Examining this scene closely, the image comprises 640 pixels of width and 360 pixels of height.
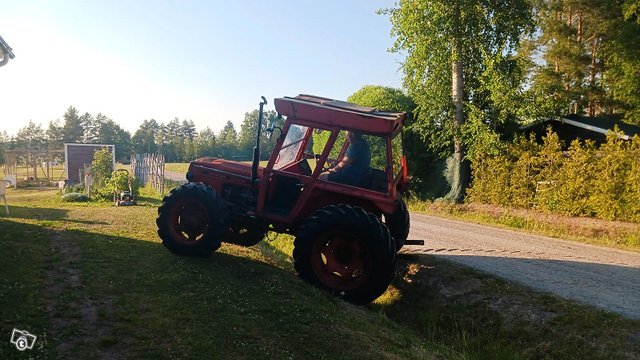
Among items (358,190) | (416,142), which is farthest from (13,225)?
(416,142)

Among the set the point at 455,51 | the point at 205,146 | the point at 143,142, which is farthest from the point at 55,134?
the point at 455,51

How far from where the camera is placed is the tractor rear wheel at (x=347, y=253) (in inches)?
219

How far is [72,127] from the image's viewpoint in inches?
3492

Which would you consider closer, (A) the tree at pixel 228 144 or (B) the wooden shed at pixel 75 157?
(B) the wooden shed at pixel 75 157

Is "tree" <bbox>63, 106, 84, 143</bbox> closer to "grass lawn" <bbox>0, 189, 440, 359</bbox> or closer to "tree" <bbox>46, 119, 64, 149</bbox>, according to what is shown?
"tree" <bbox>46, 119, 64, 149</bbox>

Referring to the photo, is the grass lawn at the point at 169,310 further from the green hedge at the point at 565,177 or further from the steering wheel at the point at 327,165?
the green hedge at the point at 565,177

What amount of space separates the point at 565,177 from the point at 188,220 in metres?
12.0

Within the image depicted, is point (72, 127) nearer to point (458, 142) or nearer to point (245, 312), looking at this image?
point (458, 142)

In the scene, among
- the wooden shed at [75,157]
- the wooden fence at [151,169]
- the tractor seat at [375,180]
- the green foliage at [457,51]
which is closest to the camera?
the tractor seat at [375,180]

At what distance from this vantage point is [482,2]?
697 inches

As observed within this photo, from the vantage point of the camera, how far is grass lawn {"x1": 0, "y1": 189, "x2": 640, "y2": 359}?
3676 mm

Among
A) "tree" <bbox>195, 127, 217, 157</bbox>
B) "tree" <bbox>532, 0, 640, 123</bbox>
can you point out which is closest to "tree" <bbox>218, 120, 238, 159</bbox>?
"tree" <bbox>195, 127, 217, 157</bbox>

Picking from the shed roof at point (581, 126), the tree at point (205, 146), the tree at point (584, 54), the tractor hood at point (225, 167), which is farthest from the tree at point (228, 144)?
the tractor hood at point (225, 167)

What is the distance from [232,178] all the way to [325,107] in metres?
1.86
